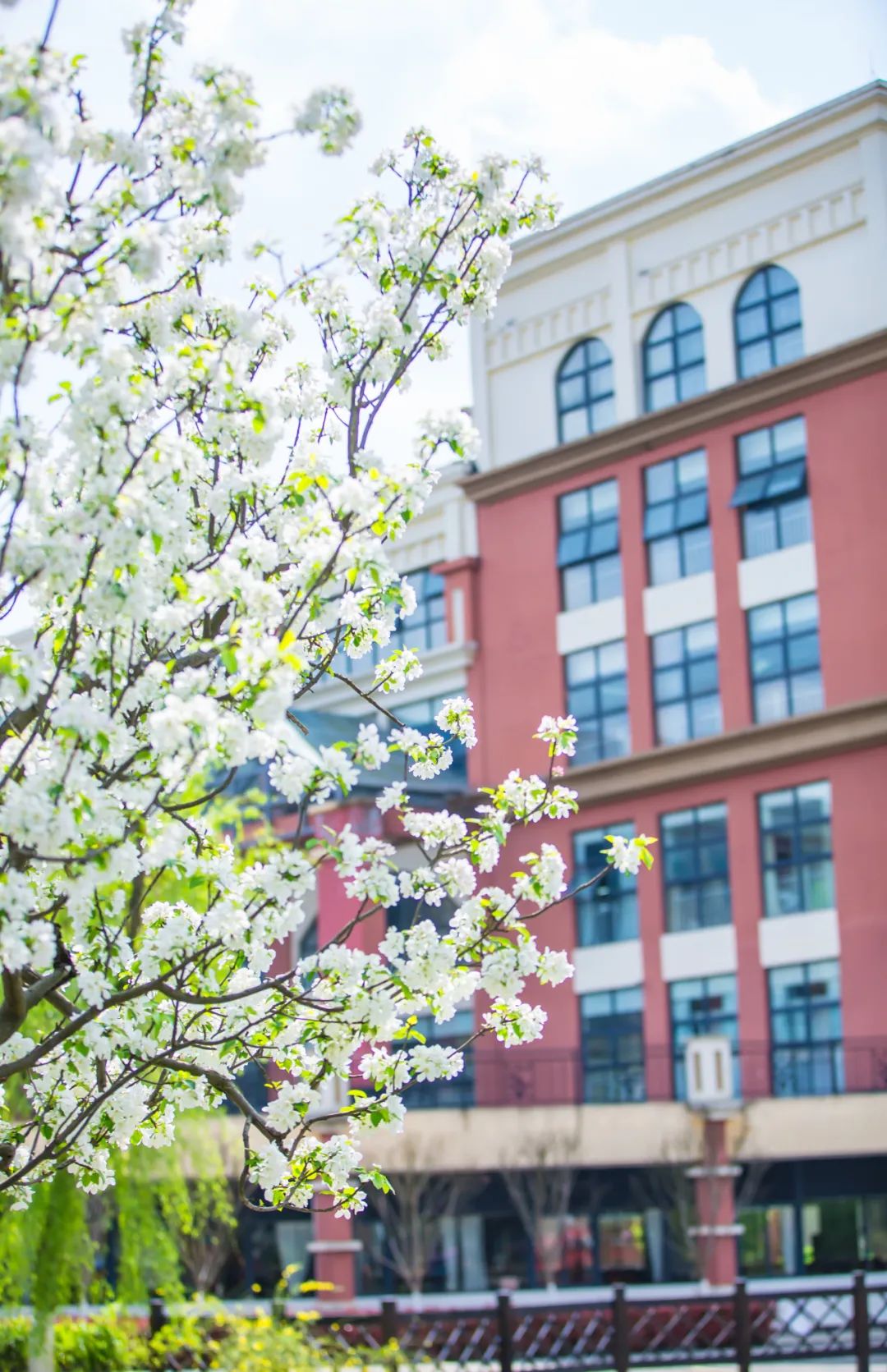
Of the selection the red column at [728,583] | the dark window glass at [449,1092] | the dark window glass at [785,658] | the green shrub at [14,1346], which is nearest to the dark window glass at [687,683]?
the red column at [728,583]

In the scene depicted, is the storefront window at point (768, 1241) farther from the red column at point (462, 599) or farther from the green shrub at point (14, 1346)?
the green shrub at point (14, 1346)

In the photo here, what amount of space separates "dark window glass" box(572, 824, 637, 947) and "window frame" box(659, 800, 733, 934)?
0.74 metres

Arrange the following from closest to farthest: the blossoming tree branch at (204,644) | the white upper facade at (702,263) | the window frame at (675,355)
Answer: the blossoming tree branch at (204,644)
the white upper facade at (702,263)
the window frame at (675,355)

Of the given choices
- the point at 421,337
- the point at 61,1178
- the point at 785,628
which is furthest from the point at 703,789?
the point at 421,337

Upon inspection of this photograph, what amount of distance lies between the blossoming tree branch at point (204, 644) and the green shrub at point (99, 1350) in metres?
10.3

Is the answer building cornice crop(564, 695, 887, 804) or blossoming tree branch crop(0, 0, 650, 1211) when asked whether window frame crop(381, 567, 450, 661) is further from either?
blossoming tree branch crop(0, 0, 650, 1211)

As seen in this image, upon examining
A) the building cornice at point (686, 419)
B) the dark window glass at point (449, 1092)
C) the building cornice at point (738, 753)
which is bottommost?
the dark window glass at point (449, 1092)

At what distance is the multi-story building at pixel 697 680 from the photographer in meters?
35.2

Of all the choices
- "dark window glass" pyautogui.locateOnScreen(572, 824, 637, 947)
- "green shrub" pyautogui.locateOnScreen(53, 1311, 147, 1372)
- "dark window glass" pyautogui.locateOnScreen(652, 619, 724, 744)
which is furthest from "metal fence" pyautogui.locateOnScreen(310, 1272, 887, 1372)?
"dark window glass" pyautogui.locateOnScreen(652, 619, 724, 744)

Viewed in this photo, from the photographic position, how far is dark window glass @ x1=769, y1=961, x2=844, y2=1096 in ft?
114

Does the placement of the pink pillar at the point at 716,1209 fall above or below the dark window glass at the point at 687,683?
below

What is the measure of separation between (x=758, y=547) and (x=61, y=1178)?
884 inches

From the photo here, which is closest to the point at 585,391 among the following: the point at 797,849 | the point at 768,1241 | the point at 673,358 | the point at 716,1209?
the point at 673,358

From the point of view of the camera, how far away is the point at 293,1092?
8430 mm
